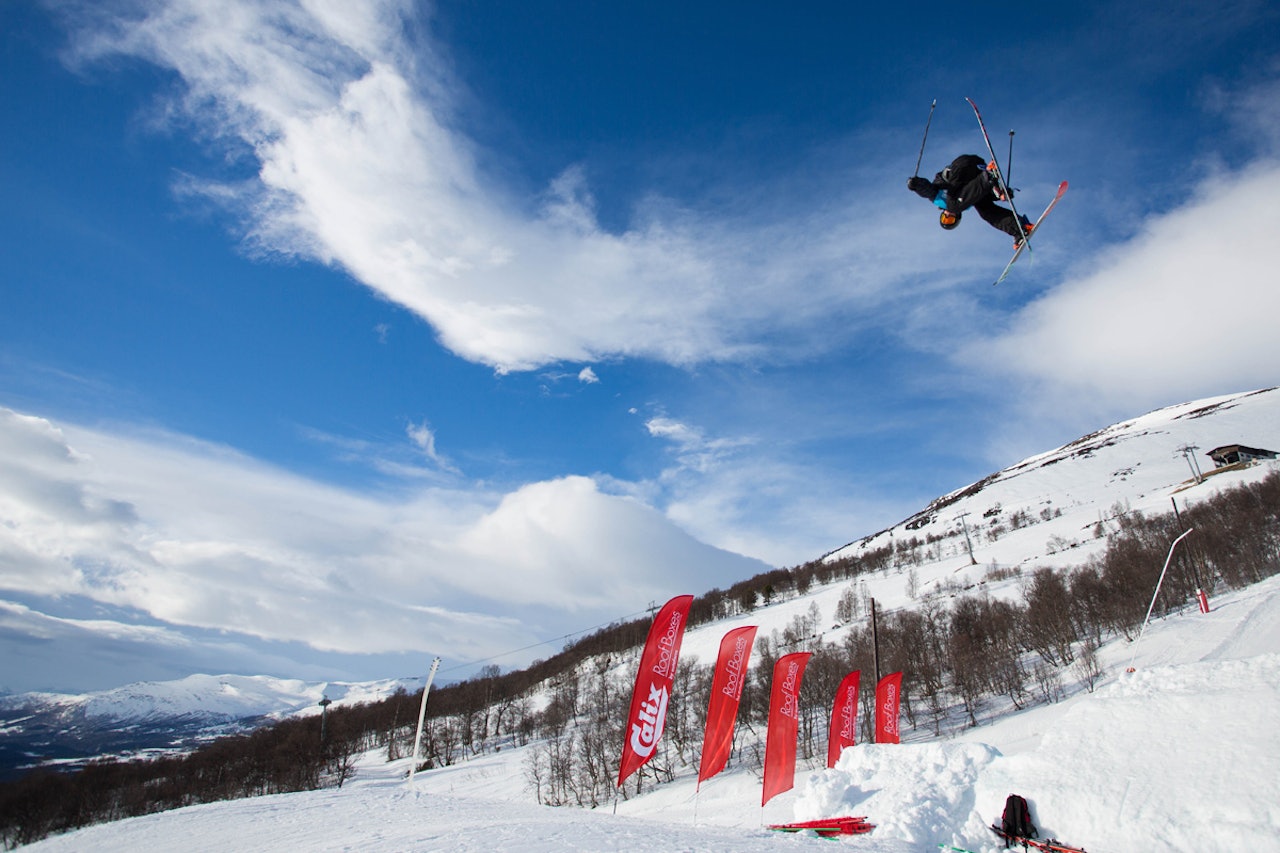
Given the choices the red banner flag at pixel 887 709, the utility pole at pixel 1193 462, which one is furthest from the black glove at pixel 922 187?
the utility pole at pixel 1193 462

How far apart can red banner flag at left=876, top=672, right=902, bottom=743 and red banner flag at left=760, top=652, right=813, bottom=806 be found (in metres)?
6.59

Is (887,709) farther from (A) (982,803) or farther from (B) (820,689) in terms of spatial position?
(B) (820,689)

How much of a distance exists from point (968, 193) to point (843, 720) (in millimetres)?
20981

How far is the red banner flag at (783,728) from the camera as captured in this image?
17.4 m

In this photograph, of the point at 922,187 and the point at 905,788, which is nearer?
the point at 922,187

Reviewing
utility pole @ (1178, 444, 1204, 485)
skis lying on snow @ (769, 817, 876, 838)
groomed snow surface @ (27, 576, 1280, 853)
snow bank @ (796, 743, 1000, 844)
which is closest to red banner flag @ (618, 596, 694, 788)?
groomed snow surface @ (27, 576, 1280, 853)

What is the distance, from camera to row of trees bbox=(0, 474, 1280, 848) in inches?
1673

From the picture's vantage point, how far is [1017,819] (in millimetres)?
10867

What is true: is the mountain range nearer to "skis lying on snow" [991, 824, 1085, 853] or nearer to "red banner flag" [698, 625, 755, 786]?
"red banner flag" [698, 625, 755, 786]

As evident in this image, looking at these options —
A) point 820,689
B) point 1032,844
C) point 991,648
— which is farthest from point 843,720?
point 991,648

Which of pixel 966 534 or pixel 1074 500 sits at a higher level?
pixel 1074 500

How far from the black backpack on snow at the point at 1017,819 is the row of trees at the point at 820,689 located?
94.2ft

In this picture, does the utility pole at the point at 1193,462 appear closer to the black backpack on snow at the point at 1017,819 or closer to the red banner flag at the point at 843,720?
the red banner flag at the point at 843,720

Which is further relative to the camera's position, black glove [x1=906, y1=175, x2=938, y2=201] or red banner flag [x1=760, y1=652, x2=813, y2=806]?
red banner flag [x1=760, y1=652, x2=813, y2=806]
